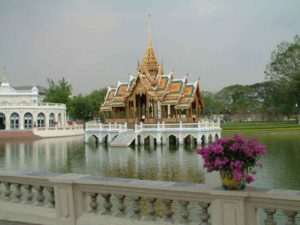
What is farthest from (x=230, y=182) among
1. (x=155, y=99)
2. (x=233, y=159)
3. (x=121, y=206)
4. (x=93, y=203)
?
(x=155, y=99)

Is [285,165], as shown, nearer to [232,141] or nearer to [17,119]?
[232,141]

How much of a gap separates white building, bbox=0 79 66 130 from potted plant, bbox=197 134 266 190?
48.3m

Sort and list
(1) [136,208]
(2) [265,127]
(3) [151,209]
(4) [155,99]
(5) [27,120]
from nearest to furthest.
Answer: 1. (3) [151,209]
2. (1) [136,208]
3. (4) [155,99]
4. (2) [265,127]
5. (5) [27,120]

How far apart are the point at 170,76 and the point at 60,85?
122 feet

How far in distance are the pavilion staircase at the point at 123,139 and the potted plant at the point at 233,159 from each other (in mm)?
26809

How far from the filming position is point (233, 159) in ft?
16.5

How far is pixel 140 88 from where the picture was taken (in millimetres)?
36375

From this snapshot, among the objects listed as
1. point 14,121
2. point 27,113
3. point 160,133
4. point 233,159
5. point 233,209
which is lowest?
point 233,209

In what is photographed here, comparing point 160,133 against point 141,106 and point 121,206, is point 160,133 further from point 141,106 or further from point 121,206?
point 121,206

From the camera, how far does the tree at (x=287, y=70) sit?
53875mm

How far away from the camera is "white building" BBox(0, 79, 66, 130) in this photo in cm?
5478

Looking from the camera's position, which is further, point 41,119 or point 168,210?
point 41,119

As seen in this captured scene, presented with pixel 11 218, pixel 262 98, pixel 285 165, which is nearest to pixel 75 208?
pixel 11 218

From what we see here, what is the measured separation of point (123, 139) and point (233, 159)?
27.7 m
